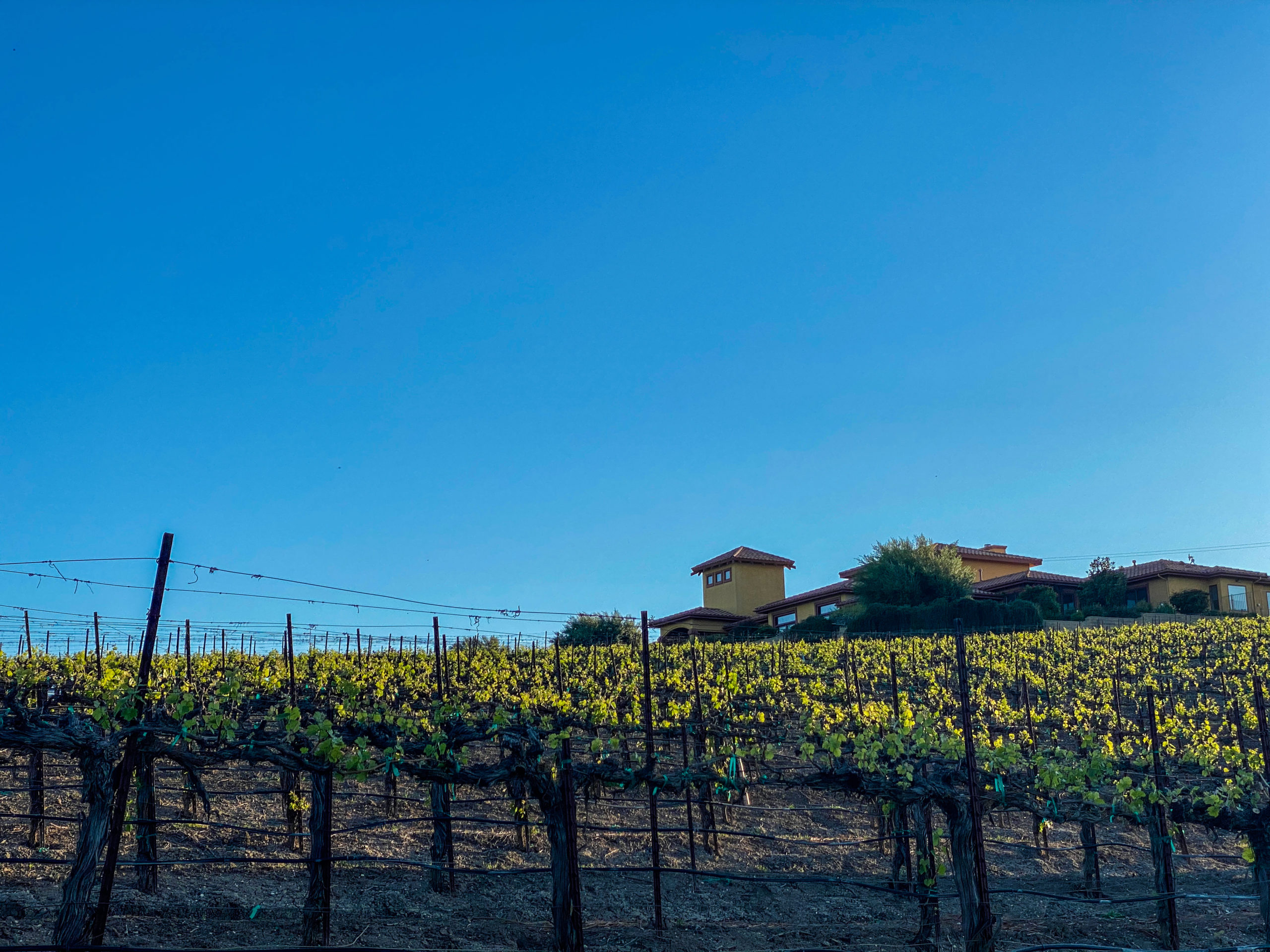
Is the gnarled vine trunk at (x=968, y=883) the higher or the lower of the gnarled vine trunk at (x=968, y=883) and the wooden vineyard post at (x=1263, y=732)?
the lower

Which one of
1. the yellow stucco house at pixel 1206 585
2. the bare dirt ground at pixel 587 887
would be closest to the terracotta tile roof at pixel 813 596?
the yellow stucco house at pixel 1206 585

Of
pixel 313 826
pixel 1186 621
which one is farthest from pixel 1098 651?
pixel 313 826

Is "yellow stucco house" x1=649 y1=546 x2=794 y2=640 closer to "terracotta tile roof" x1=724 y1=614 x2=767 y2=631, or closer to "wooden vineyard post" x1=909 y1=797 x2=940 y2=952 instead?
"terracotta tile roof" x1=724 y1=614 x2=767 y2=631

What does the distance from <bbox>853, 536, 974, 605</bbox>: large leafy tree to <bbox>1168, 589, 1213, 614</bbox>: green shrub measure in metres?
7.30

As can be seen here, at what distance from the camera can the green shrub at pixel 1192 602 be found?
3622 centimetres

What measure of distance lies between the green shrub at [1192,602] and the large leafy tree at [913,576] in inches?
288

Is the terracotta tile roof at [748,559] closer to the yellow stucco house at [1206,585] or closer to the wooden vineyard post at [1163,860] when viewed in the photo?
the yellow stucco house at [1206,585]

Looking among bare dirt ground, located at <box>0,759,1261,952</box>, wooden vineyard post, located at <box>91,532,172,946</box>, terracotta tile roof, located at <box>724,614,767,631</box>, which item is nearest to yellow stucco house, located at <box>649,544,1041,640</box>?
terracotta tile roof, located at <box>724,614,767,631</box>

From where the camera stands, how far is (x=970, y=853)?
24.5 feet

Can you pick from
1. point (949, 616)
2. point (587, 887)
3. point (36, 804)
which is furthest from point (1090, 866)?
point (949, 616)

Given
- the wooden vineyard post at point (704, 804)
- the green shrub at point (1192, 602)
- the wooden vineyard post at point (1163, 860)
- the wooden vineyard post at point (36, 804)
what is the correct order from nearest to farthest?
1. the wooden vineyard post at point (1163, 860)
2. the wooden vineyard post at point (36, 804)
3. the wooden vineyard post at point (704, 804)
4. the green shrub at point (1192, 602)

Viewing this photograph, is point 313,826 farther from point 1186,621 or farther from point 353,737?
point 1186,621

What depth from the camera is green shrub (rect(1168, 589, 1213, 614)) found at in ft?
119

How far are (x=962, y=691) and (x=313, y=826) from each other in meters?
5.25
